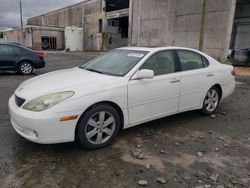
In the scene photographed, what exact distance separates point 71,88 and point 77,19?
122 ft

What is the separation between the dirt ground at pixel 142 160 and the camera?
2422 millimetres

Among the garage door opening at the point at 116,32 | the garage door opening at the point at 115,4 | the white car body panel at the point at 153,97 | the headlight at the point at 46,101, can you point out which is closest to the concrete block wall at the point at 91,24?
the garage door opening at the point at 115,4

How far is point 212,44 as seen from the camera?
1642cm

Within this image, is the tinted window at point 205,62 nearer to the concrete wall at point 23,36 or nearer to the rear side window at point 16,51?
the rear side window at point 16,51

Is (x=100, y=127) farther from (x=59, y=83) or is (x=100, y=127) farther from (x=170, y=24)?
(x=170, y=24)

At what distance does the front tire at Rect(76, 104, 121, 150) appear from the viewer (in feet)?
9.41

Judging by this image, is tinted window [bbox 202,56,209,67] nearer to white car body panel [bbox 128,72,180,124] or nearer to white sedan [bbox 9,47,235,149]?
white sedan [bbox 9,47,235,149]

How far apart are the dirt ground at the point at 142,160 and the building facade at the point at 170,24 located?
37.1 ft

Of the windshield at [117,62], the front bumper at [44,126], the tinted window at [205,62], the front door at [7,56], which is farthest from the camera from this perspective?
the front door at [7,56]

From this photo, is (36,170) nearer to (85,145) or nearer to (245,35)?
(85,145)

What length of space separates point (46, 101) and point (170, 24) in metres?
18.8

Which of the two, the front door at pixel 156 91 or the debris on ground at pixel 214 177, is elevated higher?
the front door at pixel 156 91

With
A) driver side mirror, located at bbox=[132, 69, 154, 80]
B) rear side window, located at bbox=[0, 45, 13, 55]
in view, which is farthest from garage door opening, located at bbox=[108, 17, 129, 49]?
driver side mirror, located at bbox=[132, 69, 154, 80]

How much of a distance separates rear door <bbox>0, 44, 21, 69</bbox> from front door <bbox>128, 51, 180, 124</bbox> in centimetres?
753
